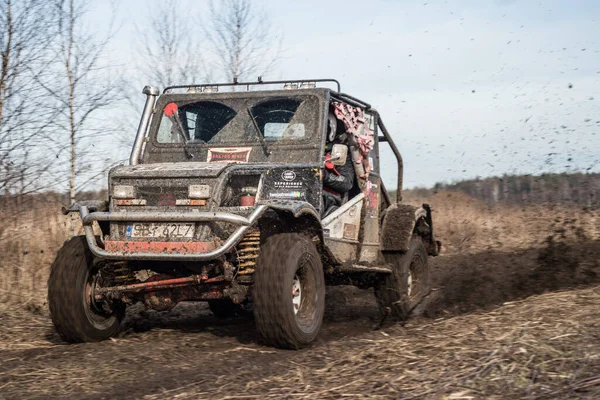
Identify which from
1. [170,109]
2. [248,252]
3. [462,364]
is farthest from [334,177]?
[462,364]

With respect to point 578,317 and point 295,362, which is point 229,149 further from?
point 578,317

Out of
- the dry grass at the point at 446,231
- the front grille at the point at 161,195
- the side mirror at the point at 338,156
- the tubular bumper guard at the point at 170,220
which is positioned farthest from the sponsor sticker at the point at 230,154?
the dry grass at the point at 446,231

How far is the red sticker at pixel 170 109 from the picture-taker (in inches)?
297

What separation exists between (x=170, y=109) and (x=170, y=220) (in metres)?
2.25

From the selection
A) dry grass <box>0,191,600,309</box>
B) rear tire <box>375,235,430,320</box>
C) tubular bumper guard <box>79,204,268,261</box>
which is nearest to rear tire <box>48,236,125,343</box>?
tubular bumper guard <box>79,204,268,261</box>

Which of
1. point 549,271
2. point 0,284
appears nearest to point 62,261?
point 0,284

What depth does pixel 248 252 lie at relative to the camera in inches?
230

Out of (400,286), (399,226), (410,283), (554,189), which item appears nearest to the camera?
(400,286)

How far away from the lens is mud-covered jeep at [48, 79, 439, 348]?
18.5ft

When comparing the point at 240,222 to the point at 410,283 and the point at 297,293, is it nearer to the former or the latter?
the point at 297,293

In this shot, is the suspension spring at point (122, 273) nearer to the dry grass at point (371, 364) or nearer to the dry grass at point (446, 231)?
the dry grass at point (371, 364)

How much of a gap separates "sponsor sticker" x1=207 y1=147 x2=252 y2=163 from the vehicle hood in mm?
606

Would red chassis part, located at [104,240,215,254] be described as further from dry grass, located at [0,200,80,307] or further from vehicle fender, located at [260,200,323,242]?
dry grass, located at [0,200,80,307]

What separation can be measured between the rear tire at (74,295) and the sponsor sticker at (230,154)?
4.89 ft
